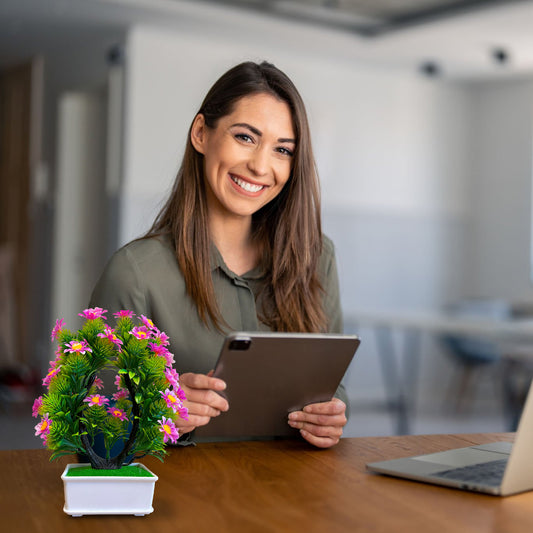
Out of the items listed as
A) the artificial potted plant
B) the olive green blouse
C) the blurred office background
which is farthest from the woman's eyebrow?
the blurred office background

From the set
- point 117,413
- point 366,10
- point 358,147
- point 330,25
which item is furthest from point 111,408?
point 358,147

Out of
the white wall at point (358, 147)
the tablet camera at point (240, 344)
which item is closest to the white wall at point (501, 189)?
the white wall at point (358, 147)

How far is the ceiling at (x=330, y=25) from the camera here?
213 inches

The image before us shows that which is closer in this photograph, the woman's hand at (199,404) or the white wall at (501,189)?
the woman's hand at (199,404)

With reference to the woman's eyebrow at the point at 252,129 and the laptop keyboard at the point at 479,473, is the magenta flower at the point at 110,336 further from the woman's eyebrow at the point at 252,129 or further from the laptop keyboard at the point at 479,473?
the woman's eyebrow at the point at 252,129

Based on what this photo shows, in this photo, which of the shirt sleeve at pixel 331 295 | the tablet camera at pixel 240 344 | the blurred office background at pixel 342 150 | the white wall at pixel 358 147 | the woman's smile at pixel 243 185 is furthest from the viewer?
the white wall at pixel 358 147

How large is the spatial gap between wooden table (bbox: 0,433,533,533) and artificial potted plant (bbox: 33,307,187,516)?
37 millimetres

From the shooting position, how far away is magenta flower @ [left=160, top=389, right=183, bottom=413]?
1059 millimetres

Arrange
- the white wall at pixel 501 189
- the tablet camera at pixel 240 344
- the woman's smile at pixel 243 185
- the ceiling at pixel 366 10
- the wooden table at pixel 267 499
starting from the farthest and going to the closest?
1. the white wall at pixel 501 189
2. the ceiling at pixel 366 10
3. the woman's smile at pixel 243 185
4. the tablet camera at pixel 240 344
5. the wooden table at pixel 267 499

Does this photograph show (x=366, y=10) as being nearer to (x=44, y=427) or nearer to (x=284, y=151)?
(x=284, y=151)

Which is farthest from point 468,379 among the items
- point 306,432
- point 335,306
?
point 306,432

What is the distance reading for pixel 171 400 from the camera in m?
1.06

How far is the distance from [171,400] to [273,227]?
996 mm

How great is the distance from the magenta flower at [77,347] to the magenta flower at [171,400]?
0.36ft
